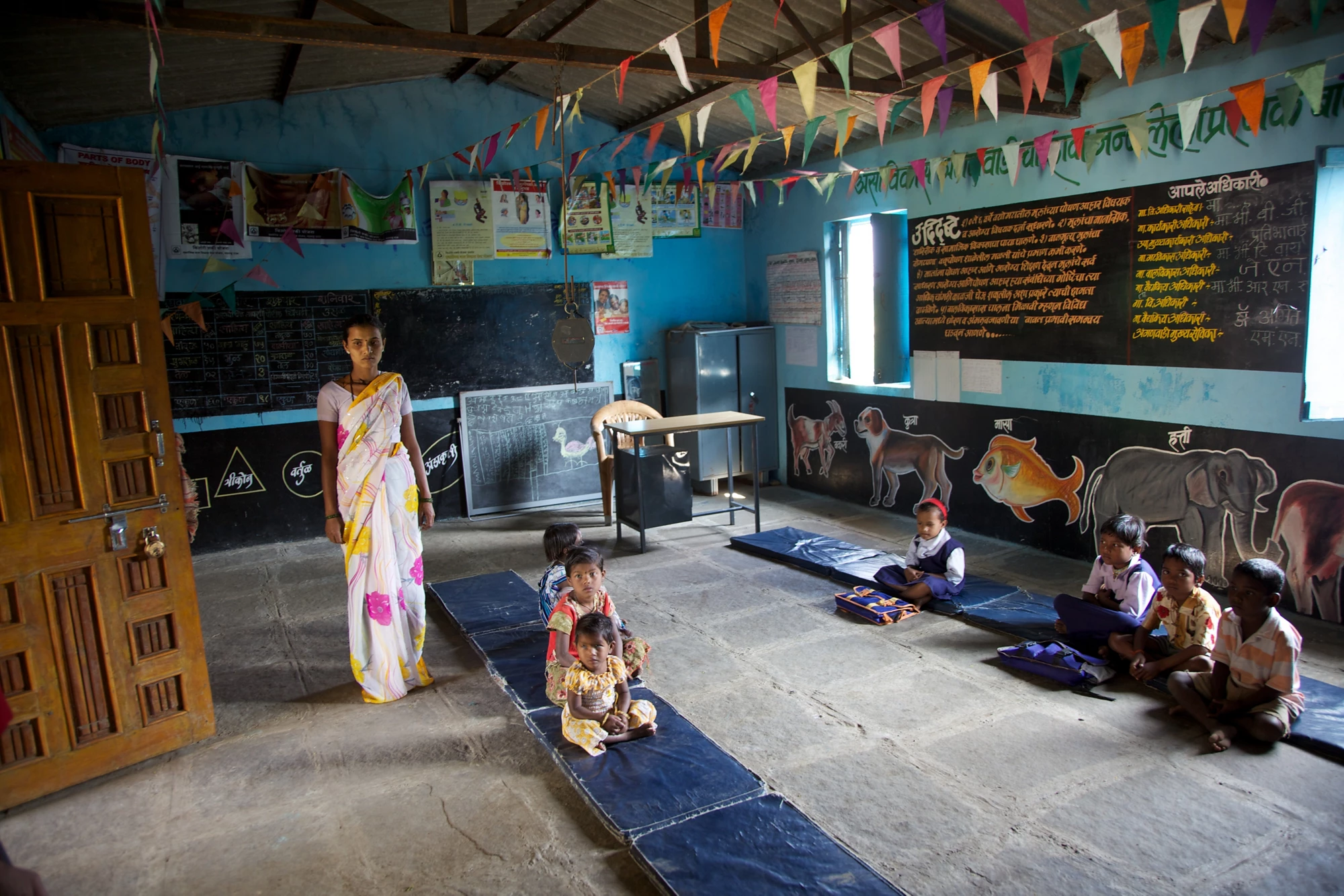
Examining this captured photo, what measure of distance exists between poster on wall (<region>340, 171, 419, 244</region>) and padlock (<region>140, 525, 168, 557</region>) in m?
4.11

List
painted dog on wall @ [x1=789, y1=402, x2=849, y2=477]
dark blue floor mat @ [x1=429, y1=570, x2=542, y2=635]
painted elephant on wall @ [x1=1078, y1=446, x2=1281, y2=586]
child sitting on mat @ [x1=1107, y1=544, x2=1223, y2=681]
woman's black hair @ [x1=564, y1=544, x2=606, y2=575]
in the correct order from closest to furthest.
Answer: woman's black hair @ [x1=564, y1=544, x2=606, y2=575], child sitting on mat @ [x1=1107, y1=544, x2=1223, y2=681], painted elephant on wall @ [x1=1078, y1=446, x2=1281, y2=586], dark blue floor mat @ [x1=429, y1=570, x2=542, y2=635], painted dog on wall @ [x1=789, y1=402, x2=849, y2=477]

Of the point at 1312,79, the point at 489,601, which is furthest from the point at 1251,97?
the point at 489,601

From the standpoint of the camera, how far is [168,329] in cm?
613

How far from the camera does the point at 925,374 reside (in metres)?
6.90

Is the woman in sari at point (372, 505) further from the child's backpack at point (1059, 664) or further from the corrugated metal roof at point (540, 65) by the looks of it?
the child's backpack at point (1059, 664)

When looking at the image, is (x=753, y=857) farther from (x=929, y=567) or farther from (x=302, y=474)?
(x=302, y=474)

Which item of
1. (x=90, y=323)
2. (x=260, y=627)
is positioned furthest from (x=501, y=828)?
(x=260, y=627)

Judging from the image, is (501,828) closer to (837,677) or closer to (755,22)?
(837,677)

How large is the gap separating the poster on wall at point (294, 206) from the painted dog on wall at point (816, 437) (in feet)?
14.6

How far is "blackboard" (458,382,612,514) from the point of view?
25.5 feet

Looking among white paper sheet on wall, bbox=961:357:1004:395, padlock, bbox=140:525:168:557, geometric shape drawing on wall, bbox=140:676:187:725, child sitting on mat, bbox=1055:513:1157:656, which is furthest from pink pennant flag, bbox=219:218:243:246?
child sitting on mat, bbox=1055:513:1157:656

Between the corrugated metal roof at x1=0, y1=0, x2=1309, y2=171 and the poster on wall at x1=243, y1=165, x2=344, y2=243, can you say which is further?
the poster on wall at x1=243, y1=165, x2=344, y2=243

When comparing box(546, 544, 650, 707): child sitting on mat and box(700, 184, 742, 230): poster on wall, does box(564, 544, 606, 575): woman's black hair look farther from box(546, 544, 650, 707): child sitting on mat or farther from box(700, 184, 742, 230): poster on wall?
box(700, 184, 742, 230): poster on wall

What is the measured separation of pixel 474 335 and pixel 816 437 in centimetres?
334
